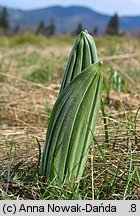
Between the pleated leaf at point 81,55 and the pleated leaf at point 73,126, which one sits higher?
the pleated leaf at point 81,55

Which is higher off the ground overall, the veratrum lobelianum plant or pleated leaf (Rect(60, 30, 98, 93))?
pleated leaf (Rect(60, 30, 98, 93))

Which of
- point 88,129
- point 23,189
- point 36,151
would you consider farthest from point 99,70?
point 36,151

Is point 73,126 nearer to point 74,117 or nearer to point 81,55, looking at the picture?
point 74,117

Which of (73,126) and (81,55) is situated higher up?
(81,55)

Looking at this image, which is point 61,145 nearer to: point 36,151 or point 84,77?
point 84,77

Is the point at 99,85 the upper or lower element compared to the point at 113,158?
upper

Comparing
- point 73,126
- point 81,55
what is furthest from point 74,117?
point 81,55

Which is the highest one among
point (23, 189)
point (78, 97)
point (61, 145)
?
point (78, 97)

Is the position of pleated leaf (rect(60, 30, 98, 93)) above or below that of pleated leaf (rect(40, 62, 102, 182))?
above
